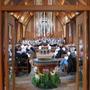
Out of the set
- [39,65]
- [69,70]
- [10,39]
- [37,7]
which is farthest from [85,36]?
[69,70]

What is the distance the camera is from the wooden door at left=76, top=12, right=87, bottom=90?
5.93 m

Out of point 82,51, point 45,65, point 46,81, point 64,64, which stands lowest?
point 46,81

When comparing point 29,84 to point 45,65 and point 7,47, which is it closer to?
point 45,65

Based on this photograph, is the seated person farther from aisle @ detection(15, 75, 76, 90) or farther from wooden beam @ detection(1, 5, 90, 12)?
wooden beam @ detection(1, 5, 90, 12)

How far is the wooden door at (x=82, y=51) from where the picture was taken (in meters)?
5.93

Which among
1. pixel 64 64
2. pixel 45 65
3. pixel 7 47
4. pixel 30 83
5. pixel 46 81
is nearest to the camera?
pixel 7 47

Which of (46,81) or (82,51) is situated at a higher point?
(82,51)

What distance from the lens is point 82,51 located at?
6.23 m

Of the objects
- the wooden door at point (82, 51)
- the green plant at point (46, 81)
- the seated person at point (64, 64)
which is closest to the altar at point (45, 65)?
the green plant at point (46, 81)

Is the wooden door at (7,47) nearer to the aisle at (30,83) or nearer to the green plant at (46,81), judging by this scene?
the aisle at (30,83)

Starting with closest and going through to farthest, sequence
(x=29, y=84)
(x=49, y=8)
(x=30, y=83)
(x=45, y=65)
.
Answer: (x=49, y=8) → (x=45, y=65) → (x=29, y=84) → (x=30, y=83)

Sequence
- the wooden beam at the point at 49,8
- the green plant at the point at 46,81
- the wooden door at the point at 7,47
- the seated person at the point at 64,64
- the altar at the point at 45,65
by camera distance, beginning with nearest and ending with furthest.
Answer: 1. the wooden beam at the point at 49,8
2. the wooden door at the point at 7,47
3. the green plant at the point at 46,81
4. the altar at the point at 45,65
5. the seated person at the point at 64,64

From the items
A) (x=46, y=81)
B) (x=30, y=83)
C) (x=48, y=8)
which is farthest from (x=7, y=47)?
(x=30, y=83)

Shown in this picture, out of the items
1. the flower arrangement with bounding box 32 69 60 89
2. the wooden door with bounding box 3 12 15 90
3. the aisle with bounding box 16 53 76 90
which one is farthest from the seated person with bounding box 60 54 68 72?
the wooden door with bounding box 3 12 15 90
